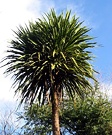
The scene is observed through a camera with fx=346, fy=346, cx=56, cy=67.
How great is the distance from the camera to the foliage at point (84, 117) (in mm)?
24516

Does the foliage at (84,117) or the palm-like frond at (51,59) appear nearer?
the palm-like frond at (51,59)

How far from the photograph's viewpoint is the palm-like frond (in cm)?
1245

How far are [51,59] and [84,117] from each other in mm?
13031

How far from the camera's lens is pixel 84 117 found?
24.8 metres

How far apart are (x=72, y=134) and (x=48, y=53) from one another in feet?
45.7

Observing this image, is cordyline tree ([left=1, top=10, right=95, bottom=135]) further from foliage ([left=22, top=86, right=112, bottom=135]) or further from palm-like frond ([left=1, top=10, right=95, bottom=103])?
foliage ([left=22, top=86, right=112, bottom=135])

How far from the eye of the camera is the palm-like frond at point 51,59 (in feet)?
40.9

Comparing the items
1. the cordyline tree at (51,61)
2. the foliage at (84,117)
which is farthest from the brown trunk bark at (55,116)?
the foliage at (84,117)

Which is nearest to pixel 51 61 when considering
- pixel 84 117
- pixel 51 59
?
pixel 51 59

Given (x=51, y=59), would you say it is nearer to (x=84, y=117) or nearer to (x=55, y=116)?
(x=55, y=116)

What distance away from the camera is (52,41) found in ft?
41.5

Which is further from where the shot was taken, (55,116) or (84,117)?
(84,117)

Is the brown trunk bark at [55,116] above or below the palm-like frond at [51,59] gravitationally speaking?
below

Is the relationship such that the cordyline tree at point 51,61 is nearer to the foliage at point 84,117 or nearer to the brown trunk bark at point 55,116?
the brown trunk bark at point 55,116
